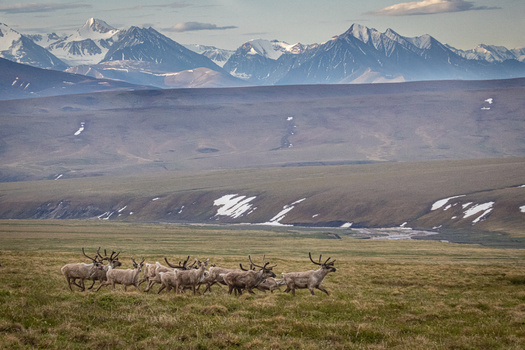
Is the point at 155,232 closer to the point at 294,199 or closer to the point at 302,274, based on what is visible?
the point at 294,199

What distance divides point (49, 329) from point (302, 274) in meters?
13.1

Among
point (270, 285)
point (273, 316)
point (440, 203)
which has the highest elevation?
point (273, 316)

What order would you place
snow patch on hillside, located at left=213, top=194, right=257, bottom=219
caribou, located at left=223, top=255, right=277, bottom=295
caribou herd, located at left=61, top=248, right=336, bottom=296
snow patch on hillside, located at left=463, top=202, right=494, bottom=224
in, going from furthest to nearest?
snow patch on hillside, located at left=213, top=194, right=257, bottom=219, snow patch on hillside, located at left=463, top=202, right=494, bottom=224, caribou, located at left=223, top=255, right=277, bottom=295, caribou herd, located at left=61, top=248, right=336, bottom=296

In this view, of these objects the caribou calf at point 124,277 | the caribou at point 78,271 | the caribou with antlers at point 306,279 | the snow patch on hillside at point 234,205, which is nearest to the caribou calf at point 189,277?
the caribou calf at point 124,277

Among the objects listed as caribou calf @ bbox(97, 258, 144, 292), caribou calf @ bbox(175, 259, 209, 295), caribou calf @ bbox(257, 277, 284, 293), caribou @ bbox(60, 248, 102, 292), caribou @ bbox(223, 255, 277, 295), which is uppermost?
caribou @ bbox(60, 248, 102, 292)

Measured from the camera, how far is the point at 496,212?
128 m

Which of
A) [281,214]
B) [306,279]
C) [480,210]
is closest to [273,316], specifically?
[306,279]

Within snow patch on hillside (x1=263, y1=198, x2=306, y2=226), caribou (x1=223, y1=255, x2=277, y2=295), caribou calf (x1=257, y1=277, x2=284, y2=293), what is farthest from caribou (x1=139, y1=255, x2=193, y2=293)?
snow patch on hillside (x1=263, y1=198, x2=306, y2=226)

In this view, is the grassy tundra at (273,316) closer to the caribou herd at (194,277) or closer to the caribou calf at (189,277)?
the caribou herd at (194,277)

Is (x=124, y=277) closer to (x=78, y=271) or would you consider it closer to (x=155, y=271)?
(x=155, y=271)

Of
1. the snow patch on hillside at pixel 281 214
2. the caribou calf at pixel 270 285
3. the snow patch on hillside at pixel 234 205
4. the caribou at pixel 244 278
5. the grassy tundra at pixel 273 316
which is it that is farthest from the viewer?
the snow patch on hillside at pixel 234 205

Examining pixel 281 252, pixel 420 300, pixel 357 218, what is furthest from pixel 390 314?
pixel 357 218

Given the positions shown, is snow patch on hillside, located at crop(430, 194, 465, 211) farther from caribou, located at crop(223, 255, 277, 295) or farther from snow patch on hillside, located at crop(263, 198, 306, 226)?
caribou, located at crop(223, 255, 277, 295)

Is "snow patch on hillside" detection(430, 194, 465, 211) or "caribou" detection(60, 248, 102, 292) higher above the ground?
"caribou" detection(60, 248, 102, 292)
